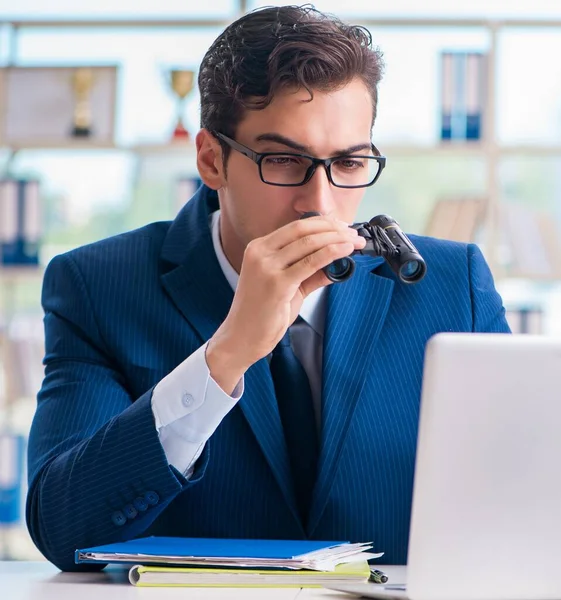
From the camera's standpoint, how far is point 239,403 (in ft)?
5.49

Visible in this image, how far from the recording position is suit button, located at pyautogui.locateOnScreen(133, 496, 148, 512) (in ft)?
4.72

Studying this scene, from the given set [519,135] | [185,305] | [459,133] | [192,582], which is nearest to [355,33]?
[185,305]

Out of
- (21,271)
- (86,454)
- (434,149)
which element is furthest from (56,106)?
(86,454)

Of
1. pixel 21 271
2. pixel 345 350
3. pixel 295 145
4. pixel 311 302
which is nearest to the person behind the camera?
pixel 295 145

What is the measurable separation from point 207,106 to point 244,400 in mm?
543

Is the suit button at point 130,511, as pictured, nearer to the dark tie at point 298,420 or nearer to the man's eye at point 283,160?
the dark tie at point 298,420

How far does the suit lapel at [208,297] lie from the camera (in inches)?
65.2

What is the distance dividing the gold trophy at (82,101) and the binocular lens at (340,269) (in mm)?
2537

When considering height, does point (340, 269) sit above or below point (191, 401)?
above

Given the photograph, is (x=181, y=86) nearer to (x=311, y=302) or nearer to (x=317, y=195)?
(x=311, y=302)

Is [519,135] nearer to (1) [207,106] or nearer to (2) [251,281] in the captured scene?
(1) [207,106]

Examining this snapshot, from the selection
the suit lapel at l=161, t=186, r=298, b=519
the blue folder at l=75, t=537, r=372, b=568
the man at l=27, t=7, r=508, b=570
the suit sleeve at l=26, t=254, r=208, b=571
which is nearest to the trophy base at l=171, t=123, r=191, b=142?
Result: the suit lapel at l=161, t=186, r=298, b=519

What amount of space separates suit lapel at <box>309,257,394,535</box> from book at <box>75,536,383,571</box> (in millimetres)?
281

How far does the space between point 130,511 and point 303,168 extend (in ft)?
2.02
